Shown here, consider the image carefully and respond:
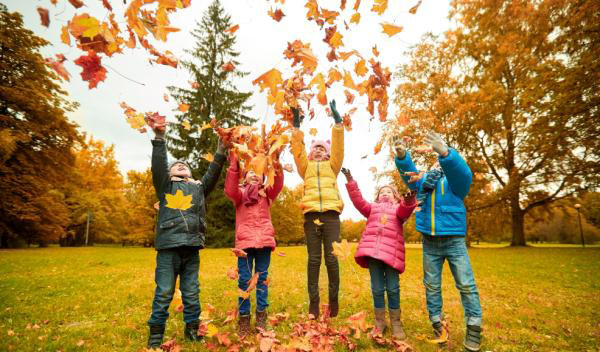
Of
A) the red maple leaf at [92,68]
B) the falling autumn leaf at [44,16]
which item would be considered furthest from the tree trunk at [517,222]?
the falling autumn leaf at [44,16]

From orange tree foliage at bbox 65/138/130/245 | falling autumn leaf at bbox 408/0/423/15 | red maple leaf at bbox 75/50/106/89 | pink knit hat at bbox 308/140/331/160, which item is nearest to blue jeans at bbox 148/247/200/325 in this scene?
red maple leaf at bbox 75/50/106/89

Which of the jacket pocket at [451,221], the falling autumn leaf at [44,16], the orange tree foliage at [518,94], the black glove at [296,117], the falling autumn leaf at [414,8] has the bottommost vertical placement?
the jacket pocket at [451,221]

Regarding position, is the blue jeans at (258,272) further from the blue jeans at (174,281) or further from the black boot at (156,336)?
the black boot at (156,336)

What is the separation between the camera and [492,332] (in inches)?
136

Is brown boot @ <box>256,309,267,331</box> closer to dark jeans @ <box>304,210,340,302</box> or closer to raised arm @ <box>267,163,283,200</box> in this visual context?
dark jeans @ <box>304,210,340,302</box>

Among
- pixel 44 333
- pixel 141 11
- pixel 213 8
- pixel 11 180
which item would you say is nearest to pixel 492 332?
pixel 141 11

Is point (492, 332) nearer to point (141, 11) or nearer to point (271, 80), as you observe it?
point (271, 80)

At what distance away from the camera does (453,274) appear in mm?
3000

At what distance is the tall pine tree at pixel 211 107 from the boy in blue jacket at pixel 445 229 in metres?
18.3

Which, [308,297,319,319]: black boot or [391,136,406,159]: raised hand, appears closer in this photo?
[391,136,406,159]: raised hand

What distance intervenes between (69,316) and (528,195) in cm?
2077

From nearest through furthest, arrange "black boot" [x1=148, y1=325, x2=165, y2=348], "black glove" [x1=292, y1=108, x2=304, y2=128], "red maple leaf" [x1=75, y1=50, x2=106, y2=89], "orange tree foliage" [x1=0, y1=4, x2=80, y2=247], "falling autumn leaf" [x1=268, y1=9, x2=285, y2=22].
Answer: "red maple leaf" [x1=75, y1=50, x2=106, y2=89] < "falling autumn leaf" [x1=268, y1=9, x2=285, y2=22] < "black boot" [x1=148, y1=325, x2=165, y2=348] < "black glove" [x1=292, y1=108, x2=304, y2=128] < "orange tree foliage" [x1=0, y1=4, x2=80, y2=247]

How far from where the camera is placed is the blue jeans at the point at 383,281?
10.5 feet

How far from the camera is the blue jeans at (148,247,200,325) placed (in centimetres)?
277
